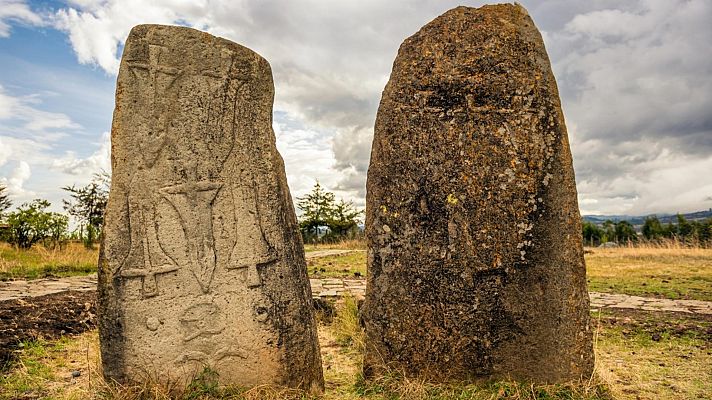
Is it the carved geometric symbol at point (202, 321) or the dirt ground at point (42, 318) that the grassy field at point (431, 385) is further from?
the carved geometric symbol at point (202, 321)

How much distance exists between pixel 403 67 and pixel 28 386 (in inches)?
161

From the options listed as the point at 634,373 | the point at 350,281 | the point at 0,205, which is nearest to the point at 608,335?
the point at 634,373

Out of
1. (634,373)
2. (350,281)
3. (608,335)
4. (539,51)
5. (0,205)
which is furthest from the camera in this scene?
(0,205)

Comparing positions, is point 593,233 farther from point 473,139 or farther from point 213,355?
point 213,355

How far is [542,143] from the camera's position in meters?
4.36

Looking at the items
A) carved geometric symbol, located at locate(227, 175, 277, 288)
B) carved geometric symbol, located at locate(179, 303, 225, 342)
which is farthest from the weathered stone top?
carved geometric symbol, located at locate(179, 303, 225, 342)

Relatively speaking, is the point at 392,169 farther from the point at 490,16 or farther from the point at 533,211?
the point at 490,16

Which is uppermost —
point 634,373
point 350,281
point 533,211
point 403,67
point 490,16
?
point 490,16

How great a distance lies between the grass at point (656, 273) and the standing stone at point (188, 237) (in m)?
7.59

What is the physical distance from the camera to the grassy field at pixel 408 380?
4.23m

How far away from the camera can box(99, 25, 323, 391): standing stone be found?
4188 millimetres

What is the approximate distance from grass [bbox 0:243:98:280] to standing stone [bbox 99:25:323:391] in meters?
7.83

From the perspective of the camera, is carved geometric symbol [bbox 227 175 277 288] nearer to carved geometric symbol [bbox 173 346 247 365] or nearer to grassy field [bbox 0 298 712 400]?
carved geometric symbol [bbox 173 346 247 365]

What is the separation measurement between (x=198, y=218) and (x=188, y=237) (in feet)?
0.53
